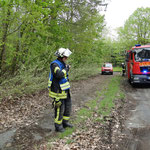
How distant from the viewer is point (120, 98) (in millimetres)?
8352

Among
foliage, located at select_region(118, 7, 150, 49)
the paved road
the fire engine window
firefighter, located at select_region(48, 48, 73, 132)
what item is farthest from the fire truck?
foliage, located at select_region(118, 7, 150, 49)

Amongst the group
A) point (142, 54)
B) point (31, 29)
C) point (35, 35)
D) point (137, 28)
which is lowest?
point (142, 54)

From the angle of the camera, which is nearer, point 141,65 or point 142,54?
point 141,65

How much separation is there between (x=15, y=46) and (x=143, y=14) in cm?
3084

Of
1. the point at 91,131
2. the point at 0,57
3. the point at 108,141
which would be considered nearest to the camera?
the point at 108,141

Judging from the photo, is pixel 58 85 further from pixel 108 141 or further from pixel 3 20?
pixel 3 20

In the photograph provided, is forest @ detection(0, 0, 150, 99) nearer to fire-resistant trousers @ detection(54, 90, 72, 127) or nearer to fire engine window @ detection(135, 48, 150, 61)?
fire-resistant trousers @ detection(54, 90, 72, 127)

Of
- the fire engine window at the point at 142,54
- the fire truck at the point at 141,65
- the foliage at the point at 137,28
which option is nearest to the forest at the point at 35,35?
the fire truck at the point at 141,65

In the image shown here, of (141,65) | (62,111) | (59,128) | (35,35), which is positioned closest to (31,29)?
(35,35)

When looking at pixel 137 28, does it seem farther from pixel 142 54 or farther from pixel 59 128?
pixel 59 128

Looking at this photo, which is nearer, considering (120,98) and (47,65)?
(120,98)

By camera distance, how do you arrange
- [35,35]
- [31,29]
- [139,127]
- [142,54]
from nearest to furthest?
1. [139,127]
2. [31,29]
3. [35,35]
4. [142,54]

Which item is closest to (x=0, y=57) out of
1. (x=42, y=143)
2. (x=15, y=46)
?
(x=15, y=46)

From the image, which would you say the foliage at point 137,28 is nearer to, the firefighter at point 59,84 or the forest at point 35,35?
the forest at point 35,35
